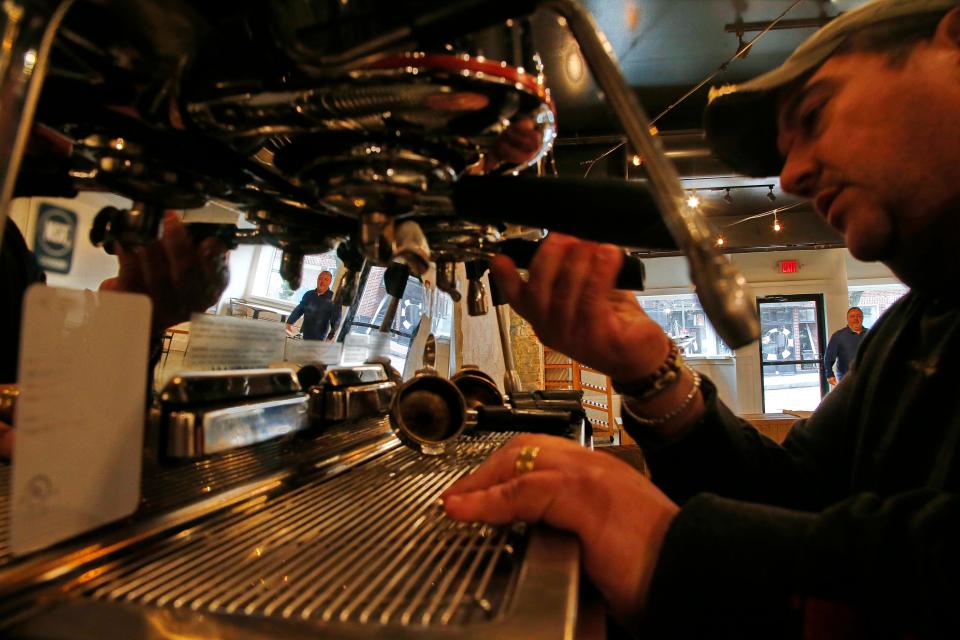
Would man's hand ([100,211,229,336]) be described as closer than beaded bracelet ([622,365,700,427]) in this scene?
Yes

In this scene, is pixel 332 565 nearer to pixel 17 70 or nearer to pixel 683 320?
pixel 17 70

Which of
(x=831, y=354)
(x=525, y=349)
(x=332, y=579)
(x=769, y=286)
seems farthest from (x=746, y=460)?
(x=769, y=286)

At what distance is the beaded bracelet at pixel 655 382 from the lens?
642 millimetres

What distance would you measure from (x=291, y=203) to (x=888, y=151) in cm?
60

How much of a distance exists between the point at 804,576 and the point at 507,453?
21 centimetres

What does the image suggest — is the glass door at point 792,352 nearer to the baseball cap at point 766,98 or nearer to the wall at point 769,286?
the wall at point 769,286

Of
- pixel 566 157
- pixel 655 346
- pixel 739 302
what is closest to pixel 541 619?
pixel 739 302

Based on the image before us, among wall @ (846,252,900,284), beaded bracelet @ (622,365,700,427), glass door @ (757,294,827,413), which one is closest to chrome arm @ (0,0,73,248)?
beaded bracelet @ (622,365,700,427)

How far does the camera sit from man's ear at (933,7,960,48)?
59 cm

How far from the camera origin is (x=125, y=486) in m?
0.36

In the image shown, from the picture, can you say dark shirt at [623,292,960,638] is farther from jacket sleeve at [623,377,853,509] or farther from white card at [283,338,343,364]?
white card at [283,338,343,364]

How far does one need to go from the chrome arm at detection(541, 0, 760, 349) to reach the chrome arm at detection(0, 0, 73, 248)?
0.79 feet

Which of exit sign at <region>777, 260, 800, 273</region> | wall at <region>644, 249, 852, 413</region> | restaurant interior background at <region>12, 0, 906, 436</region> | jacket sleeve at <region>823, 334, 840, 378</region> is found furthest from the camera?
exit sign at <region>777, 260, 800, 273</region>

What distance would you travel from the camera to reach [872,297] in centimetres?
718
